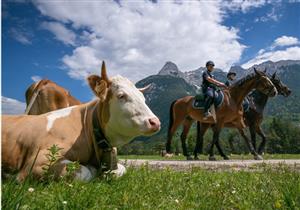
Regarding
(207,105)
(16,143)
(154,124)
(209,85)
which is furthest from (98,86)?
(209,85)

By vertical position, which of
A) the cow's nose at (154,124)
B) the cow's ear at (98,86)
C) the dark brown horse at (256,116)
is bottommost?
the dark brown horse at (256,116)

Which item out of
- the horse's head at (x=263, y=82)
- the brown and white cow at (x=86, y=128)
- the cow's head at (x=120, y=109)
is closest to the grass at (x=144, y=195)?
the brown and white cow at (x=86, y=128)

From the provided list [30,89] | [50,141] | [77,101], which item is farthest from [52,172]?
[30,89]

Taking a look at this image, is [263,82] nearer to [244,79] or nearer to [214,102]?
[244,79]

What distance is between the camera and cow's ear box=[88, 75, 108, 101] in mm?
5695

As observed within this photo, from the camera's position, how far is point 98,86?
5703 millimetres

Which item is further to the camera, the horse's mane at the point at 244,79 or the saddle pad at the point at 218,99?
the horse's mane at the point at 244,79

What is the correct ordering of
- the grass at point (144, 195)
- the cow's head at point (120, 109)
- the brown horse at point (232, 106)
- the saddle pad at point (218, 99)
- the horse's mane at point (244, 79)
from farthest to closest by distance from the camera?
the horse's mane at point (244, 79), the brown horse at point (232, 106), the saddle pad at point (218, 99), the cow's head at point (120, 109), the grass at point (144, 195)

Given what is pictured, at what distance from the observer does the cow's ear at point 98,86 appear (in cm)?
570

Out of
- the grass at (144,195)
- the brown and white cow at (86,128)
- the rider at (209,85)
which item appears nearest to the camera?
the grass at (144,195)

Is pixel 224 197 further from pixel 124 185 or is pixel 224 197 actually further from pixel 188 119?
pixel 188 119

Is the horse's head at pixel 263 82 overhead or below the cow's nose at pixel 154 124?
overhead

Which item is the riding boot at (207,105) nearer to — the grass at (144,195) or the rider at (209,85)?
the rider at (209,85)

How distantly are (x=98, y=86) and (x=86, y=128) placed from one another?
2.29ft
